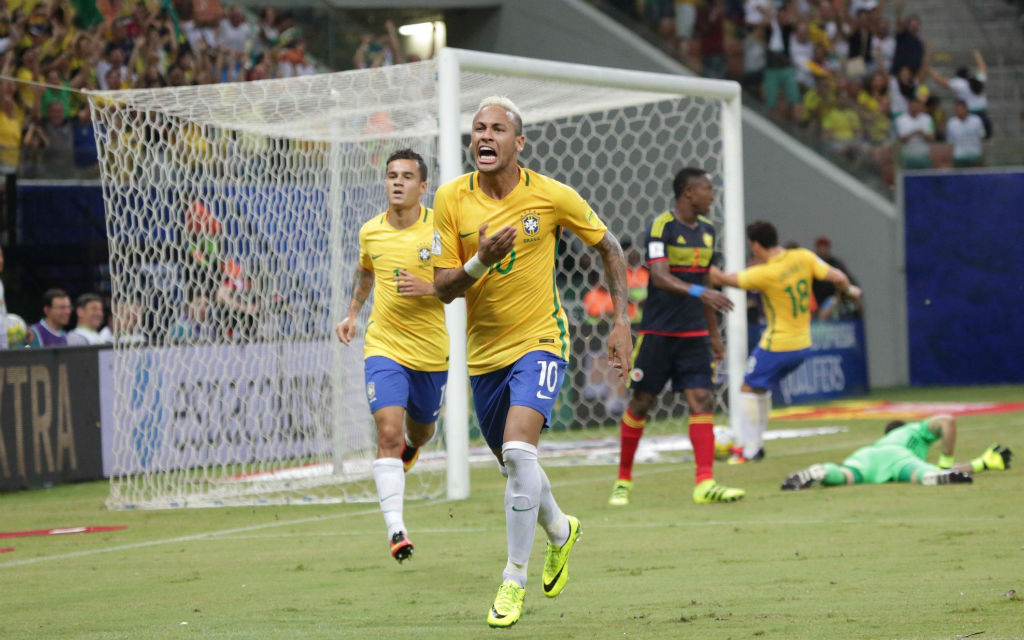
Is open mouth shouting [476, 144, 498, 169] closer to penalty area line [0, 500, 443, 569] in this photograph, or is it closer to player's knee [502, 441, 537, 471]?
player's knee [502, 441, 537, 471]

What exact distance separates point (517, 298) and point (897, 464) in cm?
546

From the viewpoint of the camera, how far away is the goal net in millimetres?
11406

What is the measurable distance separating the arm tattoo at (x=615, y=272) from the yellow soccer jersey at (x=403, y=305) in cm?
236

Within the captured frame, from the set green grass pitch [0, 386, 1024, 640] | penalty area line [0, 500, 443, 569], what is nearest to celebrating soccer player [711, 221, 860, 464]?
green grass pitch [0, 386, 1024, 640]

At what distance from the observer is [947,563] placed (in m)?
7.10

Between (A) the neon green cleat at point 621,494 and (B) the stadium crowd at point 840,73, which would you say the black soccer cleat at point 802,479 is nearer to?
(A) the neon green cleat at point 621,494

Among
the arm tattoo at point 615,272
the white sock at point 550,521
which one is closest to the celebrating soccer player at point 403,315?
the white sock at point 550,521

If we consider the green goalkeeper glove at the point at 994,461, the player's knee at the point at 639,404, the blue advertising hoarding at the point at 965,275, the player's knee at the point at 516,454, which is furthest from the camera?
the blue advertising hoarding at the point at 965,275

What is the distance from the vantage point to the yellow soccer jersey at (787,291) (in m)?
12.4

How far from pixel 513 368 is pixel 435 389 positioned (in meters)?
2.49

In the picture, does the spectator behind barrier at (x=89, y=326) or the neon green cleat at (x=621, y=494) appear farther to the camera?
the spectator behind barrier at (x=89, y=326)

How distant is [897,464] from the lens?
422 inches

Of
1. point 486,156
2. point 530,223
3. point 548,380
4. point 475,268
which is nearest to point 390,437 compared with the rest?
point 548,380

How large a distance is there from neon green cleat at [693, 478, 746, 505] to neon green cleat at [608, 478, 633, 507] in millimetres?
512
